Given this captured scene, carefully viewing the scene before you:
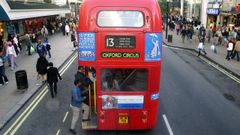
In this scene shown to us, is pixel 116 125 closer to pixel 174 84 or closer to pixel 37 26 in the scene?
pixel 174 84

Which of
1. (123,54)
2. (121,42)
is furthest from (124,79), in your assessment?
(121,42)

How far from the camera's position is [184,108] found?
1190 cm

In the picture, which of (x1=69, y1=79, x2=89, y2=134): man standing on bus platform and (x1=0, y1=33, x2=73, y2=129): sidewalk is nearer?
(x1=69, y1=79, x2=89, y2=134): man standing on bus platform

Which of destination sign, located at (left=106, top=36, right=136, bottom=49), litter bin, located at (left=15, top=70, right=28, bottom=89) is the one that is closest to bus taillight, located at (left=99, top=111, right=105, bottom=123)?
destination sign, located at (left=106, top=36, right=136, bottom=49)

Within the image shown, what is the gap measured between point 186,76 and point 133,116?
341 inches

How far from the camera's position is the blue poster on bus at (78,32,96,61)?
8.30 m

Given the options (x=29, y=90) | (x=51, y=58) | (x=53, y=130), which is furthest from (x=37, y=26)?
(x=53, y=130)

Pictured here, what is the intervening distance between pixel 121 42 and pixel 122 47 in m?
0.14

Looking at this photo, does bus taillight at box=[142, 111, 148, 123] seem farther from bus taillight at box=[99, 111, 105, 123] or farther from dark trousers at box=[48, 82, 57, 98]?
dark trousers at box=[48, 82, 57, 98]

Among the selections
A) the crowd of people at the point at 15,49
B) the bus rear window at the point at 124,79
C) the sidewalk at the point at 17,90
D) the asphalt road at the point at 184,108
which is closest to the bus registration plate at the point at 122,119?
the asphalt road at the point at 184,108

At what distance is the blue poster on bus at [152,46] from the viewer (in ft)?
27.2

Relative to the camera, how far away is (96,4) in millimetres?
8266

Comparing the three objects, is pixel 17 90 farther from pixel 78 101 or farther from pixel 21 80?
pixel 78 101

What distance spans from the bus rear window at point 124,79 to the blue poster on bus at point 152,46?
44 centimetres
